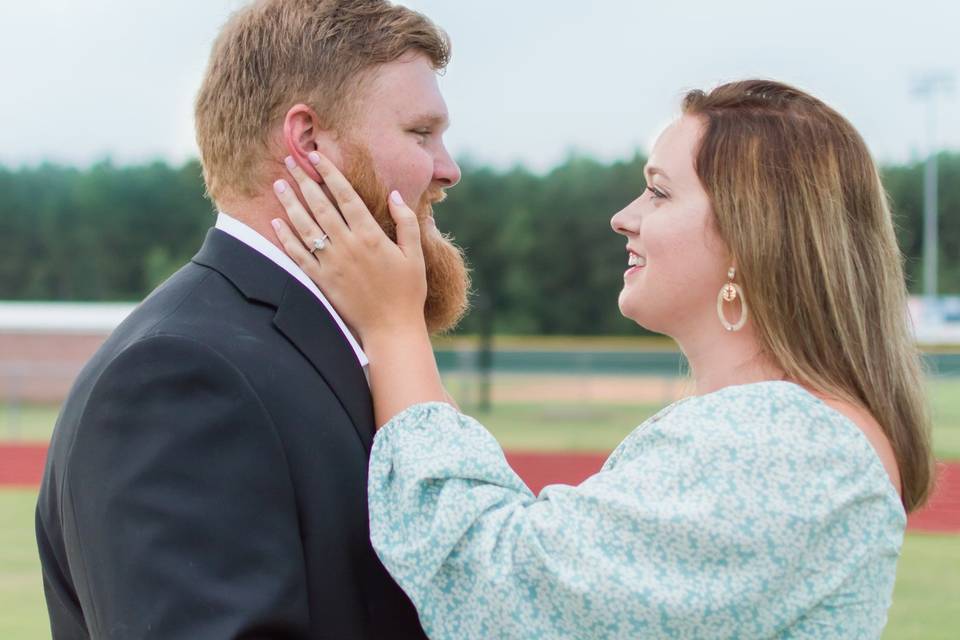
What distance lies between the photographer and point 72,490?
201 centimetres

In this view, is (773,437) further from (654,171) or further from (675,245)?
(654,171)

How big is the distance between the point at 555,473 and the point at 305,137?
11.6 metres

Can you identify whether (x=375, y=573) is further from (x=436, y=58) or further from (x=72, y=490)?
(x=436, y=58)

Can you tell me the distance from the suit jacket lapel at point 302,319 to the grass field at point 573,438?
0.90m

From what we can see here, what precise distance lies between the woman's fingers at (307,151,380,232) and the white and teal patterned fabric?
505mm

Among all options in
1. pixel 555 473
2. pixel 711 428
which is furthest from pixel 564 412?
pixel 711 428

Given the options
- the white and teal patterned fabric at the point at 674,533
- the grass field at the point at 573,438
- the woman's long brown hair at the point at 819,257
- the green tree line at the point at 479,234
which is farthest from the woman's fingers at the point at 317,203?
the green tree line at the point at 479,234

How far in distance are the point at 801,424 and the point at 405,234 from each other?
0.90 metres

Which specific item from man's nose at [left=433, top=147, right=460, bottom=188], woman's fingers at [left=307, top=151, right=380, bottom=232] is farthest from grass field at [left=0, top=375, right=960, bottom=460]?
woman's fingers at [left=307, top=151, right=380, bottom=232]

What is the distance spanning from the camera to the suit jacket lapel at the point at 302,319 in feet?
7.41

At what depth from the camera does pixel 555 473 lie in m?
13.8

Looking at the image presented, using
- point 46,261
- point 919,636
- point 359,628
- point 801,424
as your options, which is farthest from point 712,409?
point 46,261

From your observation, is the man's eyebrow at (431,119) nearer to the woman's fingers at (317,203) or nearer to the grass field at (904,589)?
the woman's fingers at (317,203)

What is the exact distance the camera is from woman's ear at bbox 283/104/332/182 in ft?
7.76
